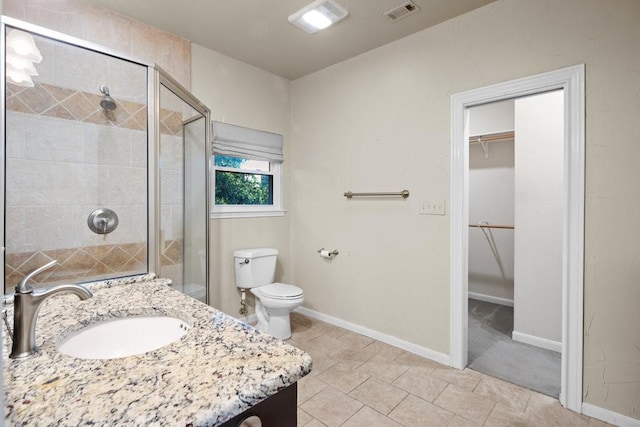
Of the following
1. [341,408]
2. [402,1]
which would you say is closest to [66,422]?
[341,408]

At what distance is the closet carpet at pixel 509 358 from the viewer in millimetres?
2100

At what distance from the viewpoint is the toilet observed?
2.63 m

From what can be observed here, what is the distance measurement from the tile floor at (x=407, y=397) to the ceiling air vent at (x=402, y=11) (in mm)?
2407

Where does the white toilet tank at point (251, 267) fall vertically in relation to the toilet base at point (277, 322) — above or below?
above

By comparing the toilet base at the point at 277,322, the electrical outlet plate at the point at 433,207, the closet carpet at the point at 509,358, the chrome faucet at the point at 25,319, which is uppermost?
the electrical outlet plate at the point at 433,207

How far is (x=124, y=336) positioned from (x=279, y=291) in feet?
5.16

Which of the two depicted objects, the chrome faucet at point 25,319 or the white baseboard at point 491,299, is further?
the white baseboard at point 491,299

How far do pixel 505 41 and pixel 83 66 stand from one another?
2401mm

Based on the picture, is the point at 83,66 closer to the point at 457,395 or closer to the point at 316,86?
the point at 316,86

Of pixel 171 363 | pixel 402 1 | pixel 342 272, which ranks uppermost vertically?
pixel 402 1

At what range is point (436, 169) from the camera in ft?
7.73

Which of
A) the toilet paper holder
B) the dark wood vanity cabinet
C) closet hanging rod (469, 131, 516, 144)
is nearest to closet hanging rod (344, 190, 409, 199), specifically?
the toilet paper holder

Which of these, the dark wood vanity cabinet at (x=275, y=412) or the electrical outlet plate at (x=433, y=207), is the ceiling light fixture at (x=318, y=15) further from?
the dark wood vanity cabinet at (x=275, y=412)

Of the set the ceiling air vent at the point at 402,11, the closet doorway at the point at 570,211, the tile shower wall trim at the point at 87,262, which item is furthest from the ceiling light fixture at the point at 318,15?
the tile shower wall trim at the point at 87,262
